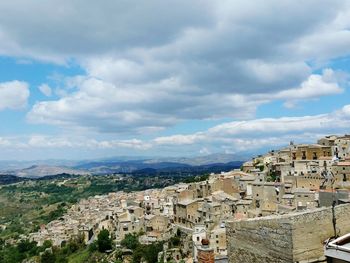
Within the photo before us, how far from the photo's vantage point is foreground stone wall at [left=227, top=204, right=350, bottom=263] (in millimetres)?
8055

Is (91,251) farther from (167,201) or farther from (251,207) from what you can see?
(251,207)

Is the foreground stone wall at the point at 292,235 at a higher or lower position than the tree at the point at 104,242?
higher

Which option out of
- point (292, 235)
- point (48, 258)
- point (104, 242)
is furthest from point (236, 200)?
point (292, 235)

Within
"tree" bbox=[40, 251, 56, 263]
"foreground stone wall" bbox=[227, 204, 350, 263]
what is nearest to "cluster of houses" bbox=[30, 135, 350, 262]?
"tree" bbox=[40, 251, 56, 263]

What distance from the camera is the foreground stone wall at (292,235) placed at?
8055mm

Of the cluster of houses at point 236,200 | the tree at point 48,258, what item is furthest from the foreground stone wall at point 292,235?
the tree at point 48,258

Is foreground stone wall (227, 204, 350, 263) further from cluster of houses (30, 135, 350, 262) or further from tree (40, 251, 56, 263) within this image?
tree (40, 251, 56, 263)

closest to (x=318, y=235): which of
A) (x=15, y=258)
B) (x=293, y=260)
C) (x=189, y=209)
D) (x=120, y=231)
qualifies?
(x=293, y=260)

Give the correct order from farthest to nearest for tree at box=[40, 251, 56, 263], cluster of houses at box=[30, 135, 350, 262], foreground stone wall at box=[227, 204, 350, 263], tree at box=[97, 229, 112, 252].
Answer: tree at box=[40, 251, 56, 263] < tree at box=[97, 229, 112, 252] < cluster of houses at box=[30, 135, 350, 262] < foreground stone wall at box=[227, 204, 350, 263]

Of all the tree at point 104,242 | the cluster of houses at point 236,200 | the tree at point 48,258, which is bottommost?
the tree at point 48,258

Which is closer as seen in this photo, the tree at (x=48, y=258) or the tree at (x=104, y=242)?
the tree at (x=104, y=242)

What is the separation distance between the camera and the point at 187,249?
45094 millimetres

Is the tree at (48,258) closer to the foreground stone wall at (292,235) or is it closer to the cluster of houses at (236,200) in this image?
the cluster of houses at (236,200)

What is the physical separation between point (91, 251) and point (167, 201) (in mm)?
13750
